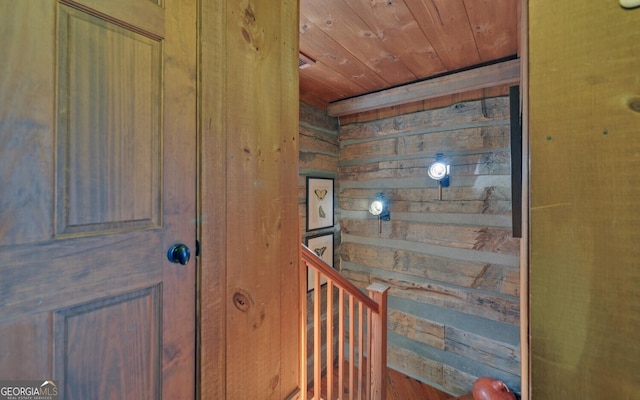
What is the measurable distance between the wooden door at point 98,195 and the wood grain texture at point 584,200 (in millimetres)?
863

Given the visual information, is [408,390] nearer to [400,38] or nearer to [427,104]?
[427,104]

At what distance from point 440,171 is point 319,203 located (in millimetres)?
1316

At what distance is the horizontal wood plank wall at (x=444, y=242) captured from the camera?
2332 mm

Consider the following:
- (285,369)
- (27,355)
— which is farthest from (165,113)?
(285,369)

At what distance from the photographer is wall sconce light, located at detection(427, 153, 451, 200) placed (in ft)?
8.24

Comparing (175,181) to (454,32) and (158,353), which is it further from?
(454,32)

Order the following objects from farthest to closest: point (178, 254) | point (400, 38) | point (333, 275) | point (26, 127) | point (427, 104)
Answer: point (427, 104), point (400, 38), point (333, 275), point (178, 254), point (26, 127)

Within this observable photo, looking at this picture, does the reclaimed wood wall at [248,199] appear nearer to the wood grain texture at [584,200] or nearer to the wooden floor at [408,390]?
the wood grain texture at [584,200]

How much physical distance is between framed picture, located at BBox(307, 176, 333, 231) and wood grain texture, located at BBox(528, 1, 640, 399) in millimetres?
2475

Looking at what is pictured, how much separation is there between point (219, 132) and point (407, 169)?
7.68 ft

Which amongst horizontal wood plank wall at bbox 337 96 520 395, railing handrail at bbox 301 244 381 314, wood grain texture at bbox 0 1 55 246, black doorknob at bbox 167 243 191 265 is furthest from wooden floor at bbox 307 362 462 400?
wood grain texture at bbox 0 1 55 246

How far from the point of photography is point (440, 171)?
2.51m

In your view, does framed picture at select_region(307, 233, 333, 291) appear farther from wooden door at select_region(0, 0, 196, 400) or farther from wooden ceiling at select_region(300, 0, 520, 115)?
wooden door at select_region(0, 0, 196, 400)

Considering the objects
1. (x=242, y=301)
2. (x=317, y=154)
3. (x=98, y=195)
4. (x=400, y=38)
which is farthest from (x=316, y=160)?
(x=98, y=195)
